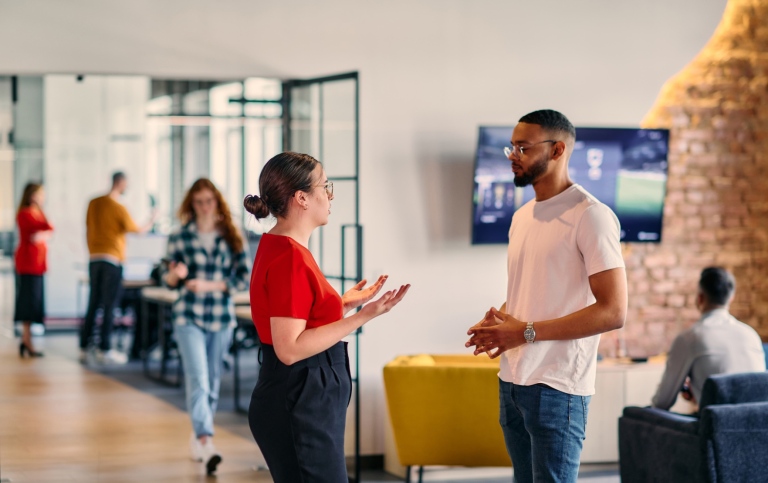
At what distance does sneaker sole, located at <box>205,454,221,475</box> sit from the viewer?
532 cm

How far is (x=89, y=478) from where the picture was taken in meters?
5.28

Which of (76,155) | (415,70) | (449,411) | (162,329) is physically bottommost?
(162,329)

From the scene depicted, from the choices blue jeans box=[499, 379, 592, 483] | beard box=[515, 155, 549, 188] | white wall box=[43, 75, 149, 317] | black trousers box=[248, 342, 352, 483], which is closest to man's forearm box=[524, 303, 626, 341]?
blue jeans box=[499, 379, 592, 483]

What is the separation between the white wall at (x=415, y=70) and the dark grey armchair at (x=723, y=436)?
198 cm

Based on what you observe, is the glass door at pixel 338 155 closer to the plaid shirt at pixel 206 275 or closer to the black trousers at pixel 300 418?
the plaid shirt at pixel 206 275

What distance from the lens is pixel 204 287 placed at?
528cm

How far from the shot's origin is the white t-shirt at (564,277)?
272cm

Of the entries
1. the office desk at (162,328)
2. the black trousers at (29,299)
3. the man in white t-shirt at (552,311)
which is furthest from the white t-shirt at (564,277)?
the black trousers at (29,299)

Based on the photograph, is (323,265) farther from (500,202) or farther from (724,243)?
(724,243)

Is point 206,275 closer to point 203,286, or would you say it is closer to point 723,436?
point 203,286

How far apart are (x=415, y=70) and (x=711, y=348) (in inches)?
94.5

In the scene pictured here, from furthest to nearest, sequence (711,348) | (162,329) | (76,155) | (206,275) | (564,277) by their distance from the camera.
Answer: (76,155)
(162,329)
(206,275)
(711,348)
(564,277)

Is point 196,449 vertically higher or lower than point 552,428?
lower

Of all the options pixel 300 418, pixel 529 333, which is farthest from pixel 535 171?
pixel 300 418
